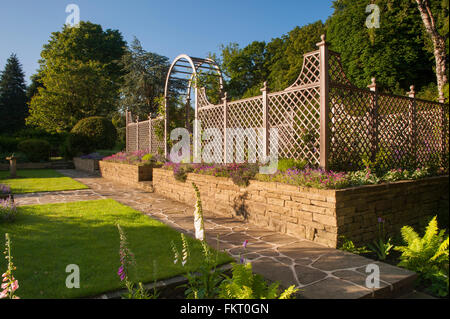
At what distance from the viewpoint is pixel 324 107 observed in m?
4.37

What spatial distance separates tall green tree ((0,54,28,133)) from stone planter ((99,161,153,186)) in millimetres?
24554

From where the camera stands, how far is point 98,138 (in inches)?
679

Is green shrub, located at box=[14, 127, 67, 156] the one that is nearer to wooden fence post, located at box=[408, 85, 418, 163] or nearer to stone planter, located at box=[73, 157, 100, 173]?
stone planter, located at box=[73, 157, 100, 173]

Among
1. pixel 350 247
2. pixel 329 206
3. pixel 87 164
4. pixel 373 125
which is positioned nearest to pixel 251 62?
pixel 87 164

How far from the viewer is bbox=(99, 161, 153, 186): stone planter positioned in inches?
371

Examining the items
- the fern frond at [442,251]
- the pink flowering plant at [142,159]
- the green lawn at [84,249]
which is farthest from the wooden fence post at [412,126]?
the pink flowering plant at [142,159]

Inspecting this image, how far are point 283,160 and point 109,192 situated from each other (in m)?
5.56

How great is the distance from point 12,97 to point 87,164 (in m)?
23.2

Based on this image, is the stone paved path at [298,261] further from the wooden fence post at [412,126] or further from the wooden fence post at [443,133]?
the wooden fence post at [443,133]

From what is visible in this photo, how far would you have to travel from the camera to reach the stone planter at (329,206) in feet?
12.1

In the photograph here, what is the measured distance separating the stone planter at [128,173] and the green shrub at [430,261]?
786 centimetres

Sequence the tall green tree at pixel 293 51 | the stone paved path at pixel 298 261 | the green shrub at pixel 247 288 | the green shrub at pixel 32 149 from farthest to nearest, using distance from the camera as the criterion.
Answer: the tall green tree at pixel 293 51 → the green shrub at pixel 32 149 → the stone paved path at pixel 298 261 → the green shrub at pixel 247 288

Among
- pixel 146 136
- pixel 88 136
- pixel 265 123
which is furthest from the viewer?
pixel 88 136

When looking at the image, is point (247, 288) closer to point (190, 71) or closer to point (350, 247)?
point (350, 247)
